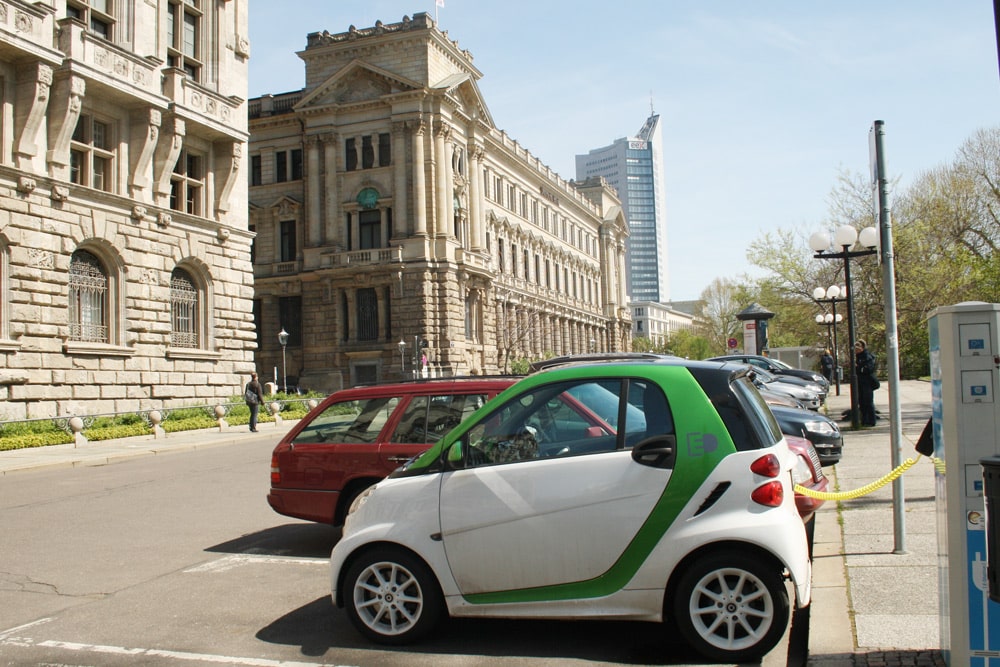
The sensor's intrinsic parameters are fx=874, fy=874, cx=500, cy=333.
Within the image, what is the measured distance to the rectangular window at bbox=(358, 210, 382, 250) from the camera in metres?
59.2

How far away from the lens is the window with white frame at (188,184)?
30.9 m

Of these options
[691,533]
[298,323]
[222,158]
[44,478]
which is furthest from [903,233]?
[298,323]

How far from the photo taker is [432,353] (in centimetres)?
5622

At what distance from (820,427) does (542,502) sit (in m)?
8.46

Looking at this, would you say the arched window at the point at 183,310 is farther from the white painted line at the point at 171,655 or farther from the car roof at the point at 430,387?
the white painted line at the point at 171,655

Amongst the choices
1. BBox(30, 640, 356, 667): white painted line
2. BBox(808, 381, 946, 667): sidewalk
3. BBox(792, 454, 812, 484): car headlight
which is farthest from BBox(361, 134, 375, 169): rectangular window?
BBox(30, 640, 356, 667): white painted line

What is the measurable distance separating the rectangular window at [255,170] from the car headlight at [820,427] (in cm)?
5709

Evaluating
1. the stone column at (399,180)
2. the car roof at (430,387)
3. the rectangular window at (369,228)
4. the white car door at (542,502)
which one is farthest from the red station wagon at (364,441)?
the rectangular window at (369,228)

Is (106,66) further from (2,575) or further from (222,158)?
(2,575)

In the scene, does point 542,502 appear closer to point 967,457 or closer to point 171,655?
point 967,457

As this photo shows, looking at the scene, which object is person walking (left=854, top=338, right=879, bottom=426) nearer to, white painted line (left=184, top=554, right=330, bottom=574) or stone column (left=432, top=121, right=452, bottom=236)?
white painted line (left=184, top=554, right=330, bottom=574)

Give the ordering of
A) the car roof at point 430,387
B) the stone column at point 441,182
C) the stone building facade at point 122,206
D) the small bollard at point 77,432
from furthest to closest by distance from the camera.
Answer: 1. the stone column at point 441,182
2. the stone building facade at point 122,206
3. the small bollard at point 77,432
4. the car roof at point 430,387

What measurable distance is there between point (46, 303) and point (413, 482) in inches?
868

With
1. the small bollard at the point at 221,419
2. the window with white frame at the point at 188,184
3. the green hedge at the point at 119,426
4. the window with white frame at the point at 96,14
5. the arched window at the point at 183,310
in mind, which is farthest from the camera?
the window with white frame at the point at 188,184
